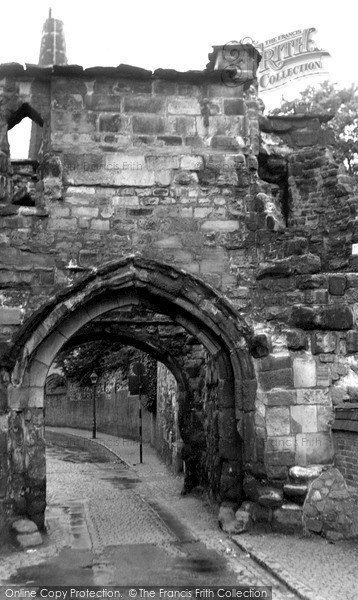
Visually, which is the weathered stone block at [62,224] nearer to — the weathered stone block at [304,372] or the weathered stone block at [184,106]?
the weathered stone block at [184,106]

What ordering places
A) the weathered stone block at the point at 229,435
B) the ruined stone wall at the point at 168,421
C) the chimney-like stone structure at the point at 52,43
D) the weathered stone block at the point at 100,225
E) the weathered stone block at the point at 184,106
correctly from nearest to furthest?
1. the weathered stone block at the point at 100,225
2. the weathered stone block at the point at 229,435
3. the weathered stone block at the point at 184,106
4. the ruined stone wall at the point at 168,421
5. the chimney-like stone structure at the point at 52,43

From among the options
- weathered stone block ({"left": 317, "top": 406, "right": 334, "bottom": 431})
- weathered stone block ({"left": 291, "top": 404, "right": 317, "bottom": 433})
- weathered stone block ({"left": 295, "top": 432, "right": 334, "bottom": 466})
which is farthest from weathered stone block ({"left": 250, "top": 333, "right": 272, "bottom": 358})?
weathered stone block ({"left": 295, "top": 432, "right": 334, "bottom": 466})

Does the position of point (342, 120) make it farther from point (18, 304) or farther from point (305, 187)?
point (18, 304)

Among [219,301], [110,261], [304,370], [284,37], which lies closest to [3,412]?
[110,261]

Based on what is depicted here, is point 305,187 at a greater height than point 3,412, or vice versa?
point 305,187

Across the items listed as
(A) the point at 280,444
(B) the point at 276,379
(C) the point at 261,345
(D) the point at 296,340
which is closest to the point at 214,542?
(A) the point at 280,444

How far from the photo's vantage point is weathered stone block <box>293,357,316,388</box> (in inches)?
334

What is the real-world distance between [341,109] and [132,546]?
16.0 meters

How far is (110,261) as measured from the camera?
8.70 meters

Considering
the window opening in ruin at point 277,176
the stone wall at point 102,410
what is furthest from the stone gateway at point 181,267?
the stone wall at point 102,410

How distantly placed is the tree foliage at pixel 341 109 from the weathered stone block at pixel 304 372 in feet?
Answer: 40.8

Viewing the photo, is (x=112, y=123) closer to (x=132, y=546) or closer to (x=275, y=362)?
(x=275, y=362)

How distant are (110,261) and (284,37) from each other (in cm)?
1505

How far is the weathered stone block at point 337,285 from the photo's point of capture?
848cm
